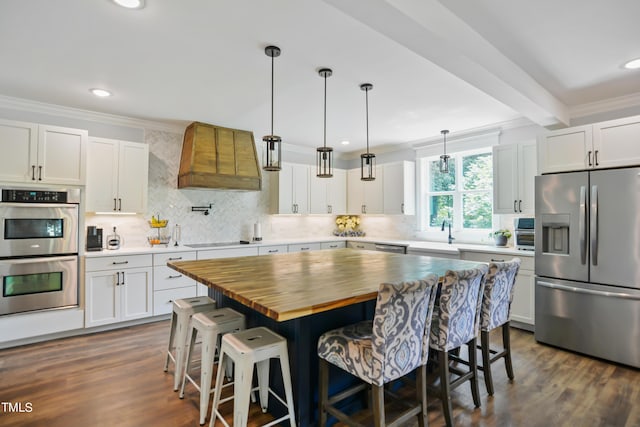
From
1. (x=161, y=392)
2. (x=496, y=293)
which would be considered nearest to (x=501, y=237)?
(x=496, y=293)

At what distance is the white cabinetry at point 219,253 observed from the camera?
172 inches

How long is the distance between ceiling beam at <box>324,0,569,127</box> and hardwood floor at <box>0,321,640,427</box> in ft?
7.83

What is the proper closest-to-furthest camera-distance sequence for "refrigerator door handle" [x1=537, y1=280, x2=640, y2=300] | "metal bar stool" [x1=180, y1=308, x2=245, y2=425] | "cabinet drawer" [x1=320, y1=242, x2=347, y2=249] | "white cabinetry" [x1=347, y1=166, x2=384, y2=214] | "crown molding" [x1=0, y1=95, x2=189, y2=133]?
"metal bar stool" [x1=180, y1=308, x2=245, y2=425], "refrigerator door handle" [x1=537, y1=280, x2=640, y2=300], "crown molding" [x1=0, y1=95, x2=189, y2=133], "cabinet drawer" [x1=320, y1=242, x2=347, y2=249], "white cabinetry" [x1=347, y1=166, x2=384, y2=214]

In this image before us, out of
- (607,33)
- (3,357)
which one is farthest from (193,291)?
(607,33)

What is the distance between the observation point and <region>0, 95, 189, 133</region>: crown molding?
3.62 meters

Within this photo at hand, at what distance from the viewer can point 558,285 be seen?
3.33 metres

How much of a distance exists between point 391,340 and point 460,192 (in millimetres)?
4099

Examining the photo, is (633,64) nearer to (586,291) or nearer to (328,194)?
(586,291)

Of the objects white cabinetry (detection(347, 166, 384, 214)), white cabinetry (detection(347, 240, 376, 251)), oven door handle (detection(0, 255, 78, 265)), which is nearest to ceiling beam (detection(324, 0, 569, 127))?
white cabinetry (detection(347, 166, 384, 214))

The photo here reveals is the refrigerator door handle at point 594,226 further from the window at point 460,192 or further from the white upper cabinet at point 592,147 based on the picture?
the window at point 460,192

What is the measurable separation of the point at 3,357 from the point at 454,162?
6.00m

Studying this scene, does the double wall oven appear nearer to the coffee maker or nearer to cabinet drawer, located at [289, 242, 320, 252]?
the coffee maker

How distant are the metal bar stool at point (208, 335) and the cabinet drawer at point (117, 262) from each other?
185cm

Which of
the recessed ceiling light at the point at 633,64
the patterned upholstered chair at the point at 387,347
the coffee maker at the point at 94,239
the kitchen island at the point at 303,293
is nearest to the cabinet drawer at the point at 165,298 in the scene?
the coffee maker at the point at 94,239
